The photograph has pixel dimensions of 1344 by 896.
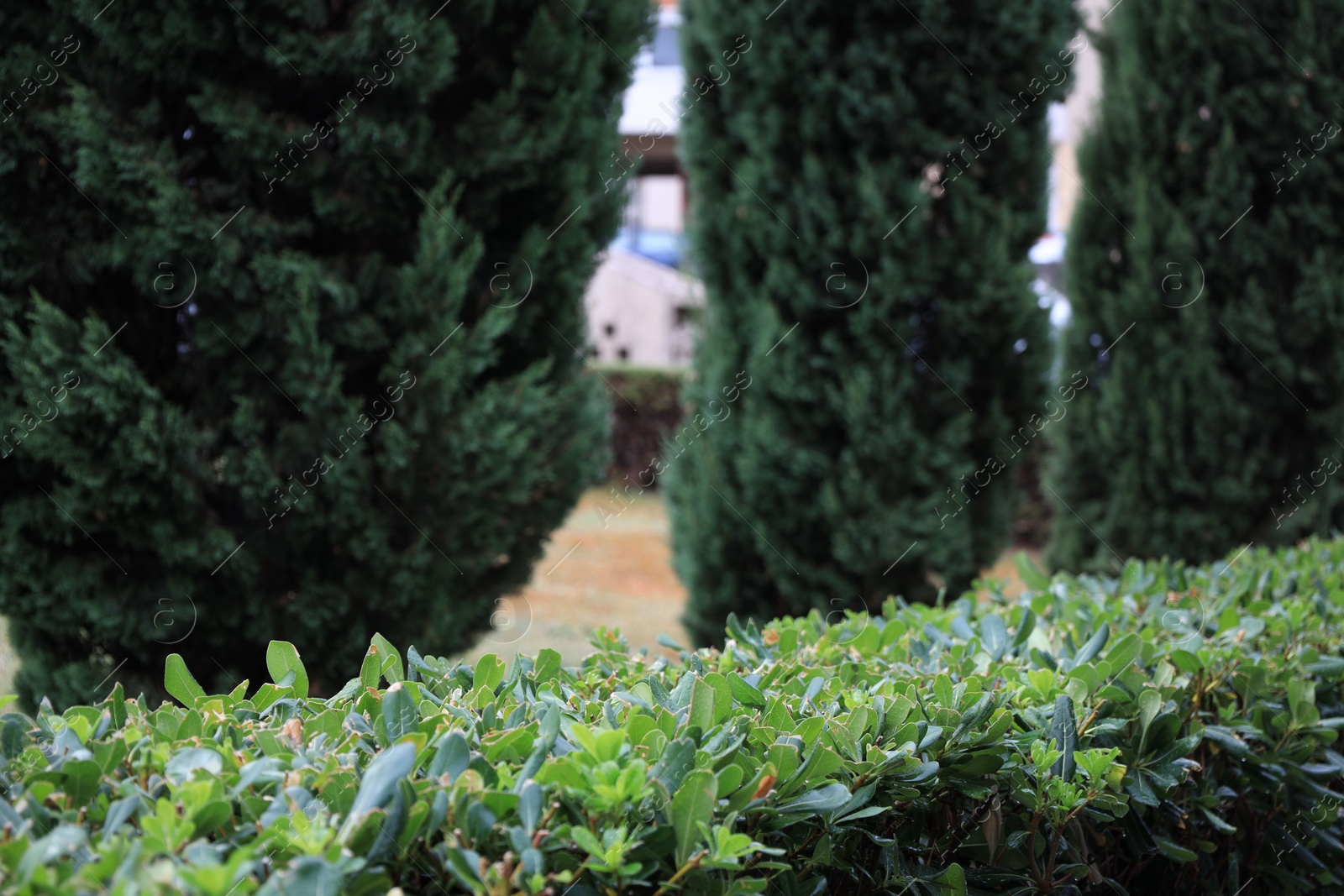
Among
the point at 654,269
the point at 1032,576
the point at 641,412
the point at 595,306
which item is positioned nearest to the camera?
the point at 1032,576

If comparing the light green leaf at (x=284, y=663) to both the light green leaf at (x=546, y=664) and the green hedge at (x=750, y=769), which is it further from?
the light green leaf at (x=546, y=664)

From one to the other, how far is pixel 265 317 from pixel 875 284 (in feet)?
10.2

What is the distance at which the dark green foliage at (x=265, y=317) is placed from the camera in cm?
307

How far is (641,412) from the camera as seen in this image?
1315cm

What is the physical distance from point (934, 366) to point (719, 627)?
6.07 feet

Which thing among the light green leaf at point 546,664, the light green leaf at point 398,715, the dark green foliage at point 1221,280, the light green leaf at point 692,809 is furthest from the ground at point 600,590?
the light green leaf at point 692,809

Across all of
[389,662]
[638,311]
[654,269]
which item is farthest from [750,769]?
→ [654,269]

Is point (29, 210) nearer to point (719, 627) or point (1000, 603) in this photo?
point (1000, 603)

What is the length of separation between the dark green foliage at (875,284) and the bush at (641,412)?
24.4ft

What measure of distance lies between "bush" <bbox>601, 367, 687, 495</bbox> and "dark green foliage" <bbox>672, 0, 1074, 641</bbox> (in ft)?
24.4

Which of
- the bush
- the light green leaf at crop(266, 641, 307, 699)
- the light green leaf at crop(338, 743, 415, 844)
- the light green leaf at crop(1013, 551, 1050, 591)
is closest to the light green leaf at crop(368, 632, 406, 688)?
the light green leaf at crop(266, 641, 307, 699)

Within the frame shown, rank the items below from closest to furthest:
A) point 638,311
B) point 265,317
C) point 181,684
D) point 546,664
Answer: point 181,684, point 546,664, point 265,317, point 638,311

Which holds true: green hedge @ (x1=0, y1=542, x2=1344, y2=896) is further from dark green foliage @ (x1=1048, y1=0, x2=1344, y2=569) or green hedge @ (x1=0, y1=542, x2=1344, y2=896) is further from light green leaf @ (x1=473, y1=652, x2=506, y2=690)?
dark green foliage @ (x1=1048, y1=0, x2=1344, y2=569)

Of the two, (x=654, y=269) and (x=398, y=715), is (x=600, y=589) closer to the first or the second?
(x=398, y=715)
